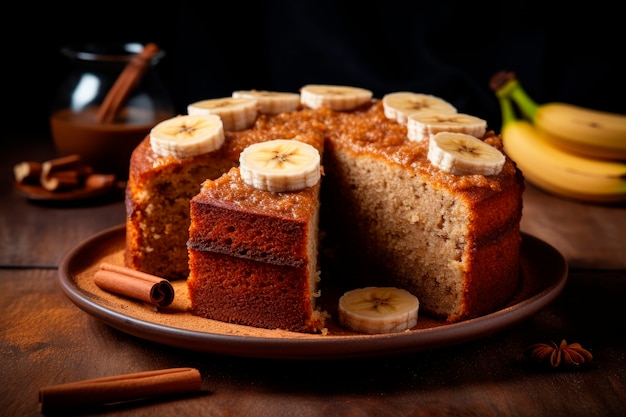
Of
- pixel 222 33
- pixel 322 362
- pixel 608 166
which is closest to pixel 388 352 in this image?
pixel 322 362

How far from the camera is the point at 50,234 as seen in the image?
15.3 ft

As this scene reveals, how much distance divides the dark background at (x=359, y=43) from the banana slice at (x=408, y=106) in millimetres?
1716

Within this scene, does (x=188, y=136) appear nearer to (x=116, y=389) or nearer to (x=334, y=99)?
(x=334, y=99)

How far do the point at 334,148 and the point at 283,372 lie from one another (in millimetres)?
1228

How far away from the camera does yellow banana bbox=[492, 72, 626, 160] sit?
209 inches

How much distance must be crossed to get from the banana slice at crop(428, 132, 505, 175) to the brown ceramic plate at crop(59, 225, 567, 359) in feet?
1.88

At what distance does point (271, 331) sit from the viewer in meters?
3.24

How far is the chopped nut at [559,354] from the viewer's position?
3133 millimetres

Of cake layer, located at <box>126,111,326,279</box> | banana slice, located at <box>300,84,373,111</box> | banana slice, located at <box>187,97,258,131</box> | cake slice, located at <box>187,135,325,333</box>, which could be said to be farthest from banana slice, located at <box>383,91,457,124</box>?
cake slice, located at <box>187,135,325,333</box>

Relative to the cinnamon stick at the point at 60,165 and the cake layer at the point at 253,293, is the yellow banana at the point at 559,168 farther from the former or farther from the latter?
the cinnamon stick at the point at 60,165

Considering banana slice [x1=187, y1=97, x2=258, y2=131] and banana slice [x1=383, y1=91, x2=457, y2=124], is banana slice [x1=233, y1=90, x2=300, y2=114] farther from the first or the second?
banana slice [x1=383, y1=91, x2=457, y2=124]

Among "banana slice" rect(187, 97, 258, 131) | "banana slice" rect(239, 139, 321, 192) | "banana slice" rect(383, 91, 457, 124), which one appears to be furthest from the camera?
"banana slice" rect(383, 91, 457, 124)

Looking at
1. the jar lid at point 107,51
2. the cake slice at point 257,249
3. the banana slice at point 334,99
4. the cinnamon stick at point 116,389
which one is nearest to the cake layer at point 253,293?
the cake slice at point 257,249

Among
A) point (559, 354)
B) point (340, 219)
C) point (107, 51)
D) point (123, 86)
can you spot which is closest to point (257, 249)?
point (340, 219)
